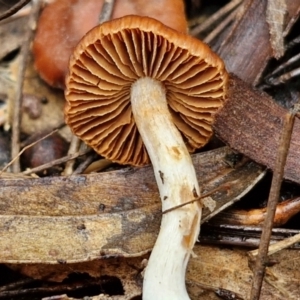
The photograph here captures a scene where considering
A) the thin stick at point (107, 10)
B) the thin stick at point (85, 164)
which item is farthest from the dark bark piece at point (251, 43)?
the thin stick at point (85, 164)

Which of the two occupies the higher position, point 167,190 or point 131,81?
point 131,81

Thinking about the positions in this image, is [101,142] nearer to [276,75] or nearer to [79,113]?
[79,113]

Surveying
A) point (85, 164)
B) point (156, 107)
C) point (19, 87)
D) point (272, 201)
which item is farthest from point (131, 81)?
point (272, 201)

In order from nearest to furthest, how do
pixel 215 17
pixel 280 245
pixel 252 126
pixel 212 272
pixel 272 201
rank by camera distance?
pixel 272 201 → pixel 280 245 → pixel 212 272 → pixel 252 126 → pixel 215 17

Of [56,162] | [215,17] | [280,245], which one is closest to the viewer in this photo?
[280,245]

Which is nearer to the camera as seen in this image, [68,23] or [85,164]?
[85,164]

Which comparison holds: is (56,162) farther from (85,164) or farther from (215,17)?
(215,17)

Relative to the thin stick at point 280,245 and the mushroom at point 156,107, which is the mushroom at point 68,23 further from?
the thin stick at point 280,245

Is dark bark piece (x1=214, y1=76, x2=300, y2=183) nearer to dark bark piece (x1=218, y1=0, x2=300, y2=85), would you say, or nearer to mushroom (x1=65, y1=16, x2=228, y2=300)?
mushroom (x1=65, y1=16, x2=228, y2=300)
